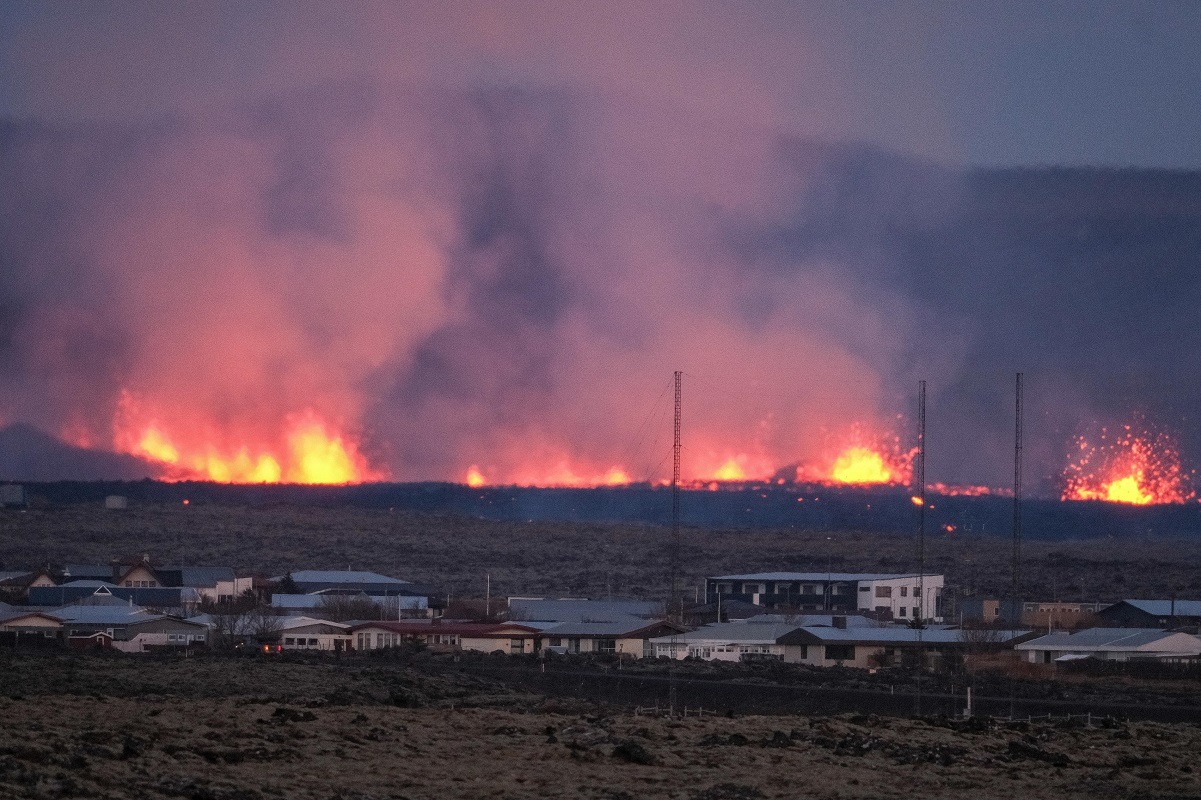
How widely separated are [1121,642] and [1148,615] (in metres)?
15.0

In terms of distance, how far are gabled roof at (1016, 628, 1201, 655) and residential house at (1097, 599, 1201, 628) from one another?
888cm

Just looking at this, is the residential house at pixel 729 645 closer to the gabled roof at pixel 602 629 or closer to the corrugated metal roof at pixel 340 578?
the gabled roof at pixel 602 629

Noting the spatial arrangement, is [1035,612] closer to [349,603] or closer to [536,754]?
[349,603]

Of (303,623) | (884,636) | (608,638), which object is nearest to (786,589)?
(884,636)

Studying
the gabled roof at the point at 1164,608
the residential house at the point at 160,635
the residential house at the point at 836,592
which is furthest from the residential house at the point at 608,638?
the gabled roof at the point at 1164,608

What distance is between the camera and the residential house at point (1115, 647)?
2795 inches

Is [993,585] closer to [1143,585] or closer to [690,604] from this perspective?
[1143,585]

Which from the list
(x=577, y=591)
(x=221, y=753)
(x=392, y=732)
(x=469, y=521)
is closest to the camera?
(x=221, y=753)

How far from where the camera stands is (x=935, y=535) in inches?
6781

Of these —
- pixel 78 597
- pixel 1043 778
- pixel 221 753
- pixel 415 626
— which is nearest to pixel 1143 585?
pixel 415 626

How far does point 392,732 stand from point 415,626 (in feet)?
148

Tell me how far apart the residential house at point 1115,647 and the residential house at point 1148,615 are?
33.7 feet

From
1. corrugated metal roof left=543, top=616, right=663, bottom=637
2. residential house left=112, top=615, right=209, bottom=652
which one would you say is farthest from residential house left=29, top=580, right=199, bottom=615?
corrugated metal roof left=543, top=616, right=663, bottom=637

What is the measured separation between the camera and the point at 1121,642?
7362 cm
